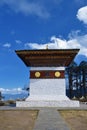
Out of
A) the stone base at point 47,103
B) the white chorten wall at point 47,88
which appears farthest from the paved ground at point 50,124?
the white chorten wall at point 47,88

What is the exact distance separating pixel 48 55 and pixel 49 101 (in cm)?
432

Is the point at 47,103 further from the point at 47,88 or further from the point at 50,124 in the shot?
the point at 50,124

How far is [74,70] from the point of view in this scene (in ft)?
193

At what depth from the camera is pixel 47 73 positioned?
995 inches

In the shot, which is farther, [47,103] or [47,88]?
[47,88]

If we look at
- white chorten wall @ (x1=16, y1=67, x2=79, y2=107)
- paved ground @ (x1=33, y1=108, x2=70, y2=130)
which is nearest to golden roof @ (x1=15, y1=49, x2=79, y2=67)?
white chorten wall @ (x1=16, y1=67, x2=79, y2=107)

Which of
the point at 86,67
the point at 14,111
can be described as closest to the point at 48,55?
the point at 14,111

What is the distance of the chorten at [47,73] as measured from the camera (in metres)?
24.5

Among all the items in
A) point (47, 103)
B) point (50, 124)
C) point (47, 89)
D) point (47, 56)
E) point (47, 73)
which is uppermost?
point (47, 56)

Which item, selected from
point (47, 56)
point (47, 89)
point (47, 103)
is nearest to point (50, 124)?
point (47, 103)

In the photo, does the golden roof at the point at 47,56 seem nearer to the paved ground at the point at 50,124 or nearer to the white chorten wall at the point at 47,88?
the white chorten wall at the point at 47,88

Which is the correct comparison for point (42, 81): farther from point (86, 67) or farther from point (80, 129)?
point (86, 67)

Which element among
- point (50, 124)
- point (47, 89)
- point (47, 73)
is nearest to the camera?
point (50, 124)

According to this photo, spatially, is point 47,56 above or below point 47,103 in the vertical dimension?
above
